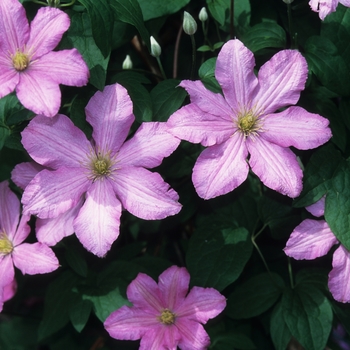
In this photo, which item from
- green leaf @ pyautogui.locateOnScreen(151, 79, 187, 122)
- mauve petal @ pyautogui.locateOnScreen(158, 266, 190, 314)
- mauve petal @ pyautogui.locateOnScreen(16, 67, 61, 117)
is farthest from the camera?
mauve petal @ pyautogui.locateOnScreen(158, 266, 190, 314)

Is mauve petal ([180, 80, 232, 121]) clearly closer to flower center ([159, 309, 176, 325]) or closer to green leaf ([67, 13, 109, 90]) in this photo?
green leaf ([67, 13, 109, 90])

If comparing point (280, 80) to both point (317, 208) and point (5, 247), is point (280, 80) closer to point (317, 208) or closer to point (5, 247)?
point (317, 208)

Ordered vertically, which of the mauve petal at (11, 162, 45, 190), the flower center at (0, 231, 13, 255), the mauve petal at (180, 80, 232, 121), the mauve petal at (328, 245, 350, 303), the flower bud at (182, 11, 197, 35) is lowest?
the flower center at (0, 231, 13, 255)

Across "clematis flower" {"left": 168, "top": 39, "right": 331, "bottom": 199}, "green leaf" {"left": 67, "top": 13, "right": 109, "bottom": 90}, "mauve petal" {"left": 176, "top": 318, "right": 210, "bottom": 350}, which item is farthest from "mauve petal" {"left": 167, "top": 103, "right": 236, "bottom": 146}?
"mauve petal" {"left": 176, "top": 318, "right": 210, "bottom": 350}

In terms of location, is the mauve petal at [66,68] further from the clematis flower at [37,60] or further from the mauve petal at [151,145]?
the mauve petal at [151,145]

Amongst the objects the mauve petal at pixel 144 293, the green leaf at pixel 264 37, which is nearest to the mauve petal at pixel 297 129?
the green leaf at pixel 264 37
